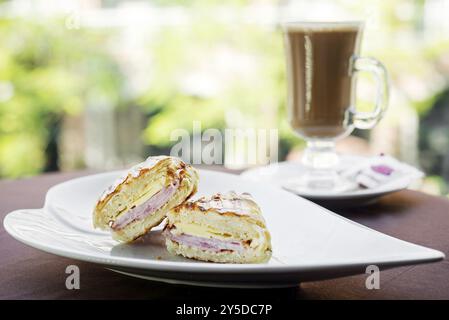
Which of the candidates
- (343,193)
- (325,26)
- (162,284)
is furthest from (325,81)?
(162,284)

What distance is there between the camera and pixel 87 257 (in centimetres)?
90

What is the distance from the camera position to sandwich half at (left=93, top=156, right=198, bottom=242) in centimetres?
108

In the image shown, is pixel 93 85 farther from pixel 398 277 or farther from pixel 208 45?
pixel 398 277

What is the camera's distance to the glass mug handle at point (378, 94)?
5.42ft

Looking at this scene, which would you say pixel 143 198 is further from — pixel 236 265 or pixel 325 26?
pixel 325 26

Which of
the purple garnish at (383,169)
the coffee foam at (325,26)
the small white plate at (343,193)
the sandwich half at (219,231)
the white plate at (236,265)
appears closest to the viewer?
the white plate at (236,265)

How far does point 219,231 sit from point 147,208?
140 millimetres

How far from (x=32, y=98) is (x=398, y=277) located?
337 cm

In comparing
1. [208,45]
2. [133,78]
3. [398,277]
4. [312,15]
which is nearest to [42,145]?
[133,78]

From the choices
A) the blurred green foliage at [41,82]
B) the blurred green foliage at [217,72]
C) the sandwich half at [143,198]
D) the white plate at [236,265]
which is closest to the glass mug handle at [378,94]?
the white plate at [236,265]

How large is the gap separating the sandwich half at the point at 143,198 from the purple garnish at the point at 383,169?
569mm

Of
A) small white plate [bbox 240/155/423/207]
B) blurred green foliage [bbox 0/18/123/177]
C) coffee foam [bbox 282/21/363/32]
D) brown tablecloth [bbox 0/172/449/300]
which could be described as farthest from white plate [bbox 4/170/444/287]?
blurred green foliage [bbox 0/18/123/177]

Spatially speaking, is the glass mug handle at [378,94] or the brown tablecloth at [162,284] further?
the glass mug handle at [378,94]

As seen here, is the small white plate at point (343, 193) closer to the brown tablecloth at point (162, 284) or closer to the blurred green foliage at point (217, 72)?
the brown tablecloth at point (162, 284)
